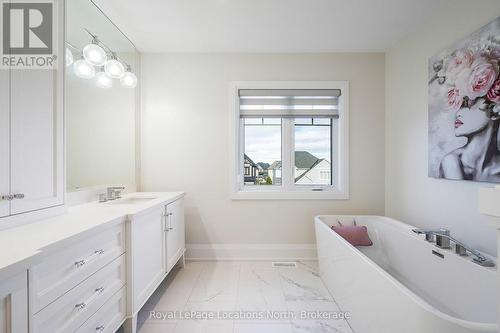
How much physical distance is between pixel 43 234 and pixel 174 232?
1293 mm

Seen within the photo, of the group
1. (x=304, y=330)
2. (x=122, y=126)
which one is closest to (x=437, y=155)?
(x=304, y=330)

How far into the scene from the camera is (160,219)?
6.52ft

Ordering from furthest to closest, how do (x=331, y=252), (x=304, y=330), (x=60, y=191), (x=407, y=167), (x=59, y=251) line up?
(x=407, y=167) < (x=331, y=252) < (x=304, y=330) < (x=60, y=191) < (x=59, y=251)

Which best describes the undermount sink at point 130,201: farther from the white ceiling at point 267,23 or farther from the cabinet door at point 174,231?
the white ceiling at point 267,23

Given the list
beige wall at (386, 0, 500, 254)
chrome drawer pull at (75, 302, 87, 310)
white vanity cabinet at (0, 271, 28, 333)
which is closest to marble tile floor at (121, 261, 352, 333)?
chrome drawer pull at (75, 302, 87, 310)

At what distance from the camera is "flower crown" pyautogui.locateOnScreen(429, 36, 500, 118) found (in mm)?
1490

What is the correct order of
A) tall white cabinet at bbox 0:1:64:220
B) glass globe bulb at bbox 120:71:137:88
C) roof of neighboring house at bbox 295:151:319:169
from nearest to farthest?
tall white cabinet at bbox 0:1:64:220
glass globe bulb at bbox 120:71:137:88
roof of neighboring house at bbox 295:151:319:169

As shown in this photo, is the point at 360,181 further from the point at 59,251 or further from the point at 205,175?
the point at 59,251

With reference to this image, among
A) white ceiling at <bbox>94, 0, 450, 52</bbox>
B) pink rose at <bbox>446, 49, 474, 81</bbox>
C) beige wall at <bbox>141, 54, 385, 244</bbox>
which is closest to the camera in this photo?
pink rose at <bbox>446, 49, 474, 81</bbox>

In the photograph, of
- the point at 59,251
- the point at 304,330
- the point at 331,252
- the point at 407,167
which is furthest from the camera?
the point at 407,167

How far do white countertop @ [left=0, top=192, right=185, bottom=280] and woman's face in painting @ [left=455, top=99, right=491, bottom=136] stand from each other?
A: 2.45m

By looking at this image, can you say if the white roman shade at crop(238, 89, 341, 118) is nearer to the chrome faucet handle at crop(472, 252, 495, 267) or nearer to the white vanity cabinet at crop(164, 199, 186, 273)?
the white vanity cabinet at crop(164, 199, 186, 273)

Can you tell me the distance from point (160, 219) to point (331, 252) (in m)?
1.55

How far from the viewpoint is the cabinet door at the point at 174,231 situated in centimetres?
214
